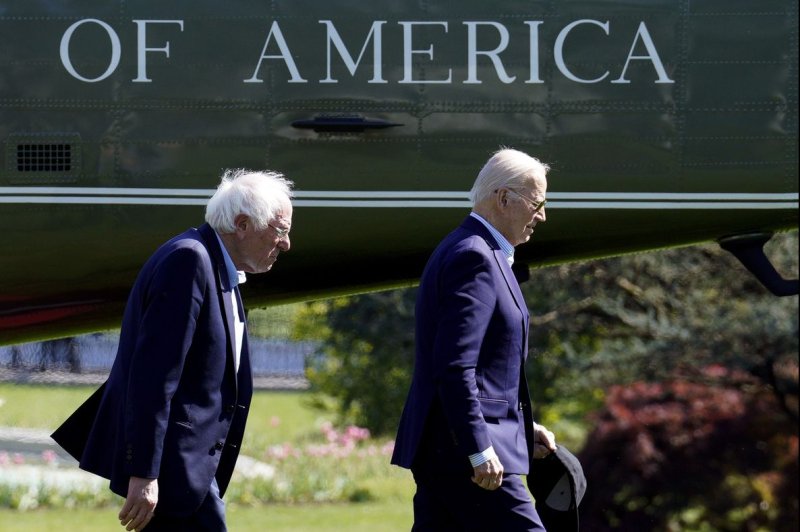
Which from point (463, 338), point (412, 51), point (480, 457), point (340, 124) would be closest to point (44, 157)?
point (340, 124)

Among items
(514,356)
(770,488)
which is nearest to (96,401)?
(514,356)

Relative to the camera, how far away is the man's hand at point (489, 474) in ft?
12.7

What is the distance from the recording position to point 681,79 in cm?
553

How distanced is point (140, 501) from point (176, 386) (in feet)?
1.04

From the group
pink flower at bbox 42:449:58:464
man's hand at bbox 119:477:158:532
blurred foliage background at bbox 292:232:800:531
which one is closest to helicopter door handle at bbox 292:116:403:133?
man's hand at bbox 119:477:158:532

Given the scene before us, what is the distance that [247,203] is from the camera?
393 cm

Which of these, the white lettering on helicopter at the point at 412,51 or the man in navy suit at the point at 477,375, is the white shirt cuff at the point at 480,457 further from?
the white lettering on helicopter at the point at 412,51

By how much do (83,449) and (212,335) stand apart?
56 cm

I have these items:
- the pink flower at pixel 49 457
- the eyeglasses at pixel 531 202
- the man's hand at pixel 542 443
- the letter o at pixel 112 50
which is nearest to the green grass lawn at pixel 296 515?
the pink flower at pixel 49 457

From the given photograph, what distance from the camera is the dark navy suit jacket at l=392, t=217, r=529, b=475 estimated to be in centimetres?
390

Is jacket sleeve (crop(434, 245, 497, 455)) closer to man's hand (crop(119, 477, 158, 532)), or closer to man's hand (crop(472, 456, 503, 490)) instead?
man's hand (crop(472, 456, 503, 490))

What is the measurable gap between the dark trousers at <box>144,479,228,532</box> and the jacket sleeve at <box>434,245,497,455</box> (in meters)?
0.70

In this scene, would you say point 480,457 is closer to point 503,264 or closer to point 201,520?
point 503,264

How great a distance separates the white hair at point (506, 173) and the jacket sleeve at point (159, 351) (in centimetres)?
91
